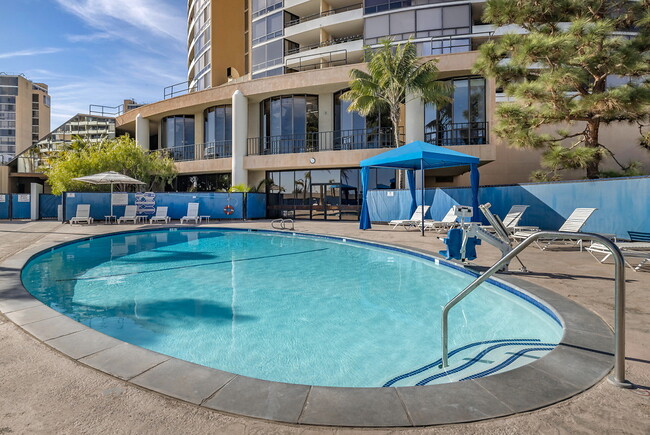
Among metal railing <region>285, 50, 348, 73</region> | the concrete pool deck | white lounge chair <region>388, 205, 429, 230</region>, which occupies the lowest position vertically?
the concrete pool deck

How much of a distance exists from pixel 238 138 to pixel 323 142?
5068mm

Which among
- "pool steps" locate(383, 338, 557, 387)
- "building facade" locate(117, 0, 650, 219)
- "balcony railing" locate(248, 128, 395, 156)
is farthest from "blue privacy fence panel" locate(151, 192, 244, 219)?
"pool steps" locate(383, 338, 557, 387)

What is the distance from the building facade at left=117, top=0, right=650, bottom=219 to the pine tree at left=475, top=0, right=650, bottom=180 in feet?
14.6

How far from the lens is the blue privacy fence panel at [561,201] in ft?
28.9

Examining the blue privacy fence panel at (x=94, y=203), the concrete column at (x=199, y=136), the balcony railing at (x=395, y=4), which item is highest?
the balcony railing at (x=395, y=4)

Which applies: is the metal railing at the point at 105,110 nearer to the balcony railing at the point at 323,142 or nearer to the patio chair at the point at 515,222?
the balcony railing at the point at 323,142

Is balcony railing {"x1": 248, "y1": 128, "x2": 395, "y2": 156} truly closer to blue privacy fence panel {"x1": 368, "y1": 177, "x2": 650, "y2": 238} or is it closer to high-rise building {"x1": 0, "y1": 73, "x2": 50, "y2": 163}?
blue privacy fence panel {"x1": 368, "y1": 177, "x2": 650, "y2": 238}

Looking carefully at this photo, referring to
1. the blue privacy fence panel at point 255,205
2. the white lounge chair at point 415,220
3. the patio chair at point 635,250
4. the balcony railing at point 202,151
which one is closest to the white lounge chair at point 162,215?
the blue privacy fence panel at point 255,205

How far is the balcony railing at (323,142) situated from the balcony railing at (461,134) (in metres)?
2.42

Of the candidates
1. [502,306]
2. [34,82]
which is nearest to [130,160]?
[502,306]

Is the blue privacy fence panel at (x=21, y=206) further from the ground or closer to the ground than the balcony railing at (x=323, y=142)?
closer to the ground

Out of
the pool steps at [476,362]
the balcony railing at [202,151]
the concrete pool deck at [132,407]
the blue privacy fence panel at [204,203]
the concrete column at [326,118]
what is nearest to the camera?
the concrete pool deck at [132,407]

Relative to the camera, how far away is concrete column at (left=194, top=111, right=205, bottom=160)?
2441cm

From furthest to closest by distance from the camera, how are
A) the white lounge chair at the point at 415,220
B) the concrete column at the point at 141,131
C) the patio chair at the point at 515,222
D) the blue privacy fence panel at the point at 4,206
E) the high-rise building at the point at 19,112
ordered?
the high-rise building at the point at 19,112 → the concrete column at the point at 141,131 → the blue privacy fence panel at the point at 4,206 → the white lounge chair at the point at 415,220 → the patio chair at the point at 515,222
